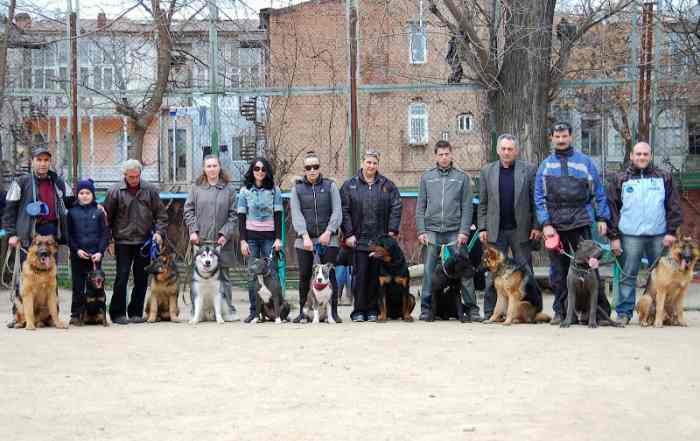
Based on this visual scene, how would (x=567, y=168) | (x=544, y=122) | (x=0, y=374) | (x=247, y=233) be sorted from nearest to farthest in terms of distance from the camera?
(x=0, y=374) → (x=567, y=168) → (x=247, y=233) → (x=544, y=122)

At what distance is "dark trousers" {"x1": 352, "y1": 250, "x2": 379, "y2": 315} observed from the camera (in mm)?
9695

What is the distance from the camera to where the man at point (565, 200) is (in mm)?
9086

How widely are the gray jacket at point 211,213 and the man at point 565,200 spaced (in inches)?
125

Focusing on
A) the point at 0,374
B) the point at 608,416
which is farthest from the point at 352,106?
the point at 608,416

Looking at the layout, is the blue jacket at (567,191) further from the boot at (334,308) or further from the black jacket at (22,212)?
the black jacket at (22,212)

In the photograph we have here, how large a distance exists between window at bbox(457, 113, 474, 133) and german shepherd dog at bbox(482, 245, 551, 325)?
4.82 m

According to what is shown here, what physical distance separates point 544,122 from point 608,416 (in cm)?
820

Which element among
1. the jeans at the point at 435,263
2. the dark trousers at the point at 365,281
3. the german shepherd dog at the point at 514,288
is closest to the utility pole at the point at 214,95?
the dark trousers at the point at 365,281

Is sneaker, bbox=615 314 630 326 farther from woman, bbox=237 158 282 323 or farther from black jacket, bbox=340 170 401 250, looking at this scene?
woman, bbox=237 158 282 323

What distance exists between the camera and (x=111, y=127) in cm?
1888

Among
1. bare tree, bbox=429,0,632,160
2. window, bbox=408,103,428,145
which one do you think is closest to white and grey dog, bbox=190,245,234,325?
bare tree, bbox=429,0,632,160

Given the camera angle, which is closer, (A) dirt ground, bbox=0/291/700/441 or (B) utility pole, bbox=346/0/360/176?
(A) dirt ground, bbox=0/291/700/441

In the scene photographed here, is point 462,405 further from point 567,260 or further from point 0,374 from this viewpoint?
point 567,260

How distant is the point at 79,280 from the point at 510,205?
173 inches
